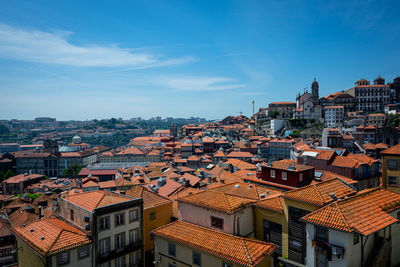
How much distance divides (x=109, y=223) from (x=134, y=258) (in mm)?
3906

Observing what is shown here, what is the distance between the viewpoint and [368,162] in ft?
103

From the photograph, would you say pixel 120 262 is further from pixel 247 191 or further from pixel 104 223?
pixel 247 191

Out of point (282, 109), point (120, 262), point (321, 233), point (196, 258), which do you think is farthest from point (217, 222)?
point (282, 109)

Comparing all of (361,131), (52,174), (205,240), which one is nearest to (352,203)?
(205,240)

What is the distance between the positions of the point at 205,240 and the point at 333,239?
25.6ft

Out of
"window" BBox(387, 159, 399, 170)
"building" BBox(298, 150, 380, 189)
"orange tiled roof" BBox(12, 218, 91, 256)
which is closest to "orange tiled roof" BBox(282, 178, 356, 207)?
"window" BBox(387, 159, 399, 170)

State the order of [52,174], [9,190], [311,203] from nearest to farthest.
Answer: [311,203]
[9,190]
[52,174]

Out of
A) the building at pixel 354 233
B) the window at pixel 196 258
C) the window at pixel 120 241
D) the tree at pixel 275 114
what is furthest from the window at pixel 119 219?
the tree at pixel 275 114

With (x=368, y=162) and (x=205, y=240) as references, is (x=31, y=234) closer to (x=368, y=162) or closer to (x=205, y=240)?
(x=205, y=240)

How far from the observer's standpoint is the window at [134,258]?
20.0m

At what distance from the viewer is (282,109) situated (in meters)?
131

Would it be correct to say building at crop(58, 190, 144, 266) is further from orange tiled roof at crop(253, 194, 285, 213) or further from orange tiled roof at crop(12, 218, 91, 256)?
orange tiled roof at crop(253, 194, 285, 213)

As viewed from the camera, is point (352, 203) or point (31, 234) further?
point (31, 234)

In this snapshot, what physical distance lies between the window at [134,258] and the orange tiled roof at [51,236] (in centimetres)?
400
